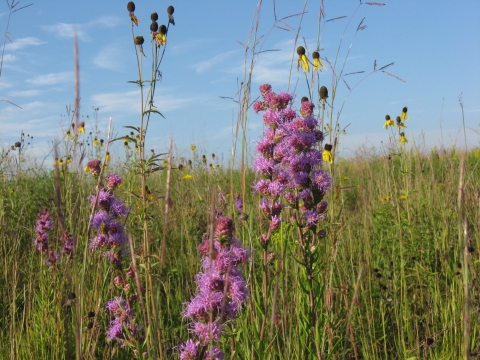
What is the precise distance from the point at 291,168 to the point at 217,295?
1.00 metres

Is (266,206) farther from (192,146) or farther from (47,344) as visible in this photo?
(192,146)

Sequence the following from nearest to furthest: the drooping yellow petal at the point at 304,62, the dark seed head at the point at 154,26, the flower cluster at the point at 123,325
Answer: the flower cluster at the point at 123,325
the dark seed head at the point at 154,26
the drooping yellow petal at the point at 304,62

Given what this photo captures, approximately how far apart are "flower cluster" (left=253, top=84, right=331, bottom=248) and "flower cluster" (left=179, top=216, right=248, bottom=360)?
2.38 ft

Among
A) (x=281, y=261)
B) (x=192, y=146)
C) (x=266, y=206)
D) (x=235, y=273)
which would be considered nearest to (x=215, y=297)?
(x=235, y=273)

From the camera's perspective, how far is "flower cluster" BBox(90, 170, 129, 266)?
6.23 feet

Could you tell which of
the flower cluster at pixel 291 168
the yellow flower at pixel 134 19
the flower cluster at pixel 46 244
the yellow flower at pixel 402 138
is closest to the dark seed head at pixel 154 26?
the yellow flower at pixel 134 19

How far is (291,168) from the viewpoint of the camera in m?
2.14

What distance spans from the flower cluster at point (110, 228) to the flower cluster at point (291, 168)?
674 millimetres

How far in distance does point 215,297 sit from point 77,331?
1.36ft

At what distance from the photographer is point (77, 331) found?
0.99m

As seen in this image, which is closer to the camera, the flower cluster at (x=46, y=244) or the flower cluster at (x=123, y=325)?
the flower cluster at (x=123, y=325)

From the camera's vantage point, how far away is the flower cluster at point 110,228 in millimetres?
1899

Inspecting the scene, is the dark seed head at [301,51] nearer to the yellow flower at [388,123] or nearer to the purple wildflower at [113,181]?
the purple wildflower at [113,181]

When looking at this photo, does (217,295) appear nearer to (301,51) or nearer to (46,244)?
(301,51)
